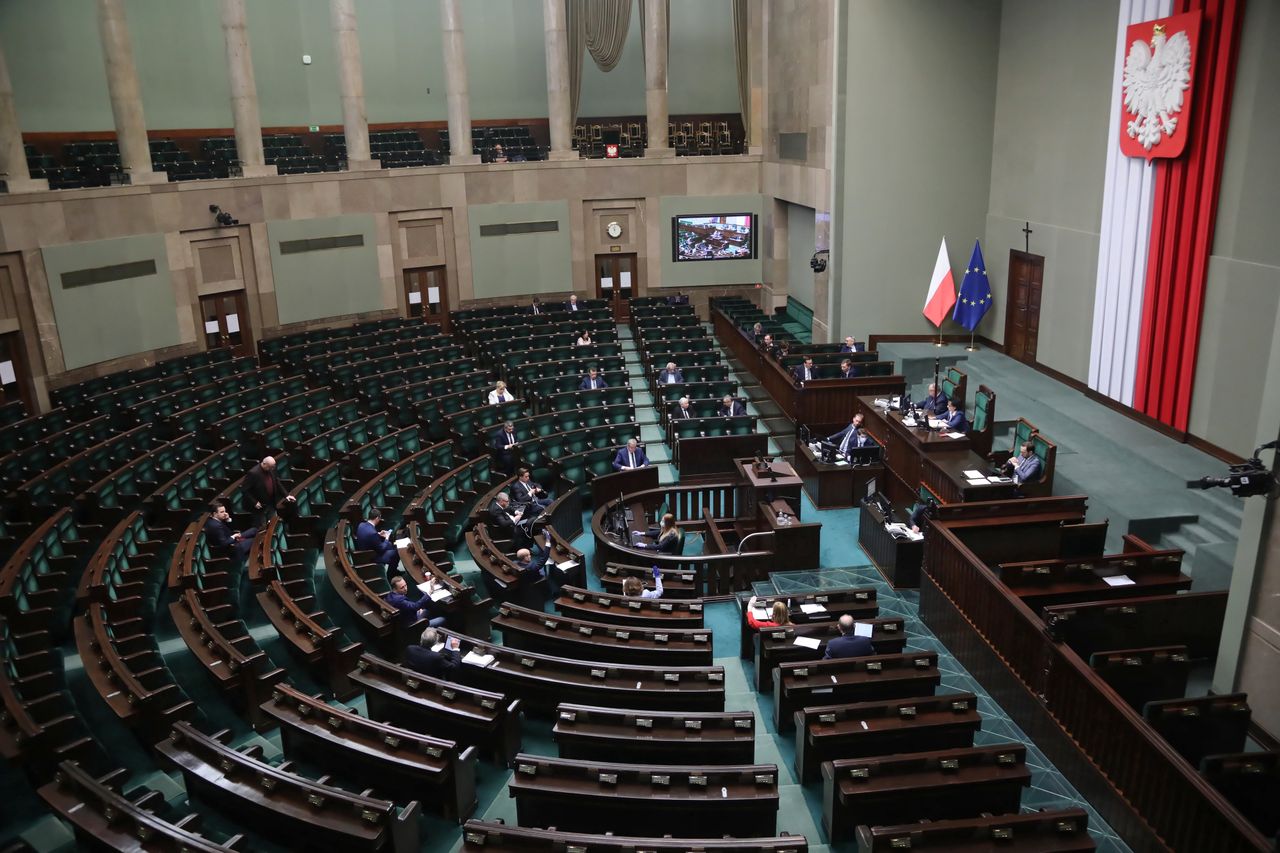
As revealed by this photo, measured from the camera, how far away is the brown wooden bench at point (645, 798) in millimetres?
5574

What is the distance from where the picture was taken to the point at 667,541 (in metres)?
9.93

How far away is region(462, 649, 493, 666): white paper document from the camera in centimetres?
701

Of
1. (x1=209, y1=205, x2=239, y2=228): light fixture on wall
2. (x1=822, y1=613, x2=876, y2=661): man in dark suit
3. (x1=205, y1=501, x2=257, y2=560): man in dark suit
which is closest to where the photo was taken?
(x1=822, y1=613, x2=876, y2=661): man in dark suit

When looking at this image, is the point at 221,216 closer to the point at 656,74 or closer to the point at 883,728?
the point at 656,74

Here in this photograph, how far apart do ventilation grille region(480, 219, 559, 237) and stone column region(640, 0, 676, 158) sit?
8.48ft

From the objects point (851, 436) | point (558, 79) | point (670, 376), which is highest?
point (558, 79)

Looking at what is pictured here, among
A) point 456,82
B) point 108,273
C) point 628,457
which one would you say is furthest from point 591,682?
point 456,82

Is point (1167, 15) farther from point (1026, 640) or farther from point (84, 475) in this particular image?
point (84, 475)

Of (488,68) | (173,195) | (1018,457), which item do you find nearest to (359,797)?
(1018,457)

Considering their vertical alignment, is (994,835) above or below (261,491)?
below

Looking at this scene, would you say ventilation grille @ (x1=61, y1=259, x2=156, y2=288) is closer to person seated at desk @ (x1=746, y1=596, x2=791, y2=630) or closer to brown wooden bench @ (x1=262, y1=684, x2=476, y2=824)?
brown wooden bench @ (x1=262, y1=684, x2=476, y2=824)

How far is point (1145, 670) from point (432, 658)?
5.18 meters

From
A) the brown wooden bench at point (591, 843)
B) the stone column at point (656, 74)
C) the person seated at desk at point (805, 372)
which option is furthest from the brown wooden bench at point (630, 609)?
the stone column at point (656, 74)

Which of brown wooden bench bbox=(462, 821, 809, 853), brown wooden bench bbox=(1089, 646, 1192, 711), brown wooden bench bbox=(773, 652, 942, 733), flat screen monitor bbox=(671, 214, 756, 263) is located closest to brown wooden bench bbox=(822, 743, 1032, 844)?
brown wooden bench bbox=(462, 821, 809, 853)
